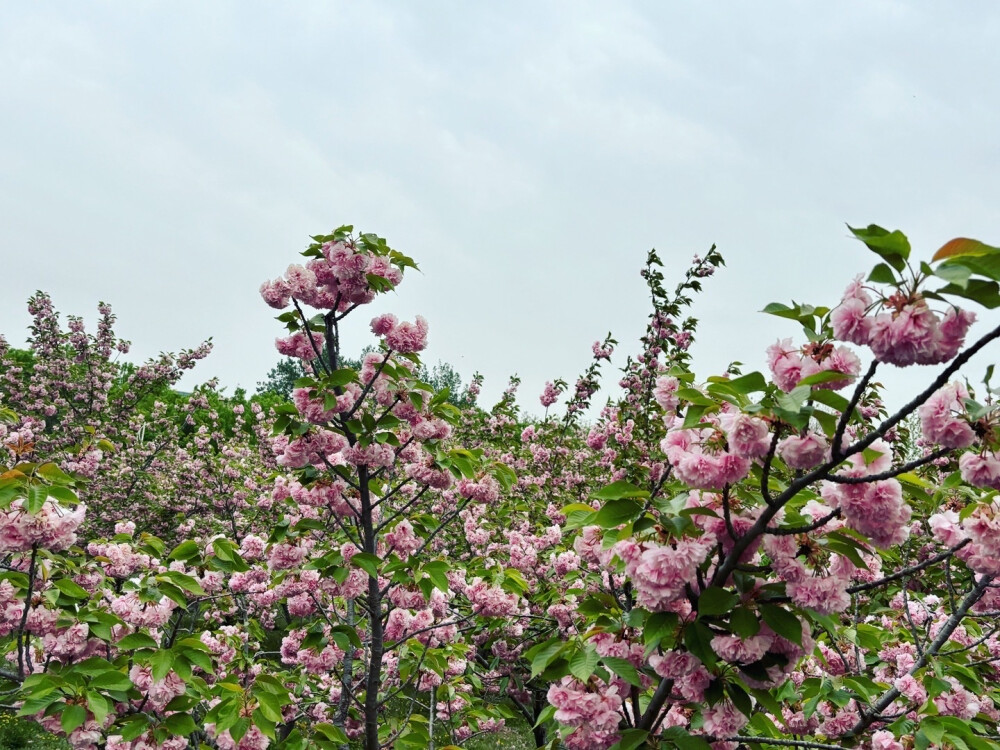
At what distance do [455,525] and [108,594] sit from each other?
4.99 metres

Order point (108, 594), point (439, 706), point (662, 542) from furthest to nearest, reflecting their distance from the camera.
Answer: point (439, 706) → point (108, 594) → point (662, 542)

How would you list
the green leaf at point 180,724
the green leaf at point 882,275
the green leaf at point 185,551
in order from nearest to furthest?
the green leaf at point 882,275
the green leaf at point 180,724
the green leaf at point 185,551

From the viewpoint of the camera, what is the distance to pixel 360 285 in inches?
119

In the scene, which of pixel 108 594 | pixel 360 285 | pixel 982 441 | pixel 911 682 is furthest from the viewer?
pixel 108 594

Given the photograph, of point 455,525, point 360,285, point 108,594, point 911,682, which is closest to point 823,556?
point 911,682

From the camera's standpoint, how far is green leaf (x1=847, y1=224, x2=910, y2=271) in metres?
1.28

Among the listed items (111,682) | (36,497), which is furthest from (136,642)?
(36,497)

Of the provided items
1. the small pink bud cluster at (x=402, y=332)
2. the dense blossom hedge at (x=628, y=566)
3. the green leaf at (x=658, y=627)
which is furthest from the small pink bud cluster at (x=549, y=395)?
the green leaf at (x=658, y=627)

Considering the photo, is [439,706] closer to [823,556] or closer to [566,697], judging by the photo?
[566,697]

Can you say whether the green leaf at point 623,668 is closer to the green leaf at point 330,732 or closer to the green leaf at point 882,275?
the green leaf at point 882,275

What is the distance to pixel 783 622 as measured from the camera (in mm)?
1635

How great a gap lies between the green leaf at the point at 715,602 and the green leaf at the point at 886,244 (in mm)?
900

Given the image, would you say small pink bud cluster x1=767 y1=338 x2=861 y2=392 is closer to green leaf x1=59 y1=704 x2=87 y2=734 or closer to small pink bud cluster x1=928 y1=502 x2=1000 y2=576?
small pink bud cluster x1=928 y1=502 x2=1000 y2=576

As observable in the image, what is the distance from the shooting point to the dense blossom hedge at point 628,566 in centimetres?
155
